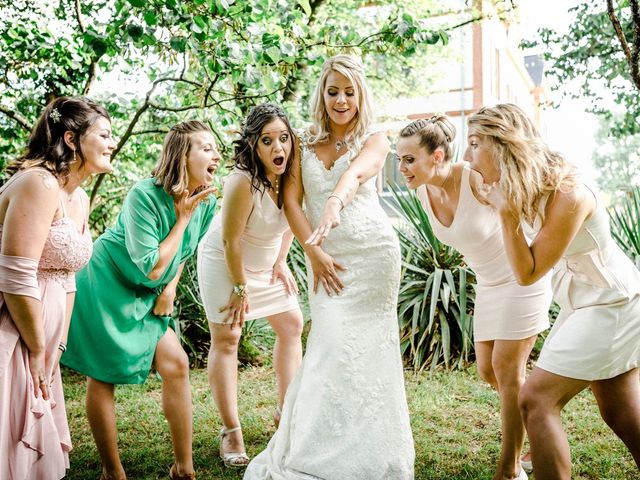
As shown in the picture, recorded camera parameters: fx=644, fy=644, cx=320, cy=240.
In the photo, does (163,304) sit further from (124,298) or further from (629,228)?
(629,228)

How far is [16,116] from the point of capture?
6.76 m

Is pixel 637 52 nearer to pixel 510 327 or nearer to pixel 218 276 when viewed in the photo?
pixel 510 327

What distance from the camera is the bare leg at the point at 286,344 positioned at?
4.45 meters

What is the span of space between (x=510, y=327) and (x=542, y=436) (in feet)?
2.99

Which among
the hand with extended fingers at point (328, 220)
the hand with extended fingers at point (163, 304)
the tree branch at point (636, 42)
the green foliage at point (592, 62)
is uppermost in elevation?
the green foliage at point (592, 62)

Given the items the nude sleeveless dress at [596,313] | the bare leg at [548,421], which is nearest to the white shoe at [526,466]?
the bare leg at [548,421]

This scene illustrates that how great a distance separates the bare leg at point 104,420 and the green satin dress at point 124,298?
0.25 feet

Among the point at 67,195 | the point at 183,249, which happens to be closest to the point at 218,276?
the point at 183,249

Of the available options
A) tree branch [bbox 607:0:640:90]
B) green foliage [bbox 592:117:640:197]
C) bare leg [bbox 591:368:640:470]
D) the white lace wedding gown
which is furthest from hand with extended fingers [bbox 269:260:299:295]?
green foliage [bbox 592:117:640:197]

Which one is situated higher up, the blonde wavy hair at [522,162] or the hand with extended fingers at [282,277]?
the blonde wavy hair at [522,162]

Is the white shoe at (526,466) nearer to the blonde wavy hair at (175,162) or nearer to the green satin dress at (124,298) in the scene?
the green satin dress at (124,298)

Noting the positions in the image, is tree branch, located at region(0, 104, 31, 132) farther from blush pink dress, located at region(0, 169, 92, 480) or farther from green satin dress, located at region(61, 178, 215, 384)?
blush pink dress, located at region(0, 169, 92, 480)

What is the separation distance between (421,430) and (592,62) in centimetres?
966

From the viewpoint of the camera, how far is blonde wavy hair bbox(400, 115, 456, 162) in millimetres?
3789
